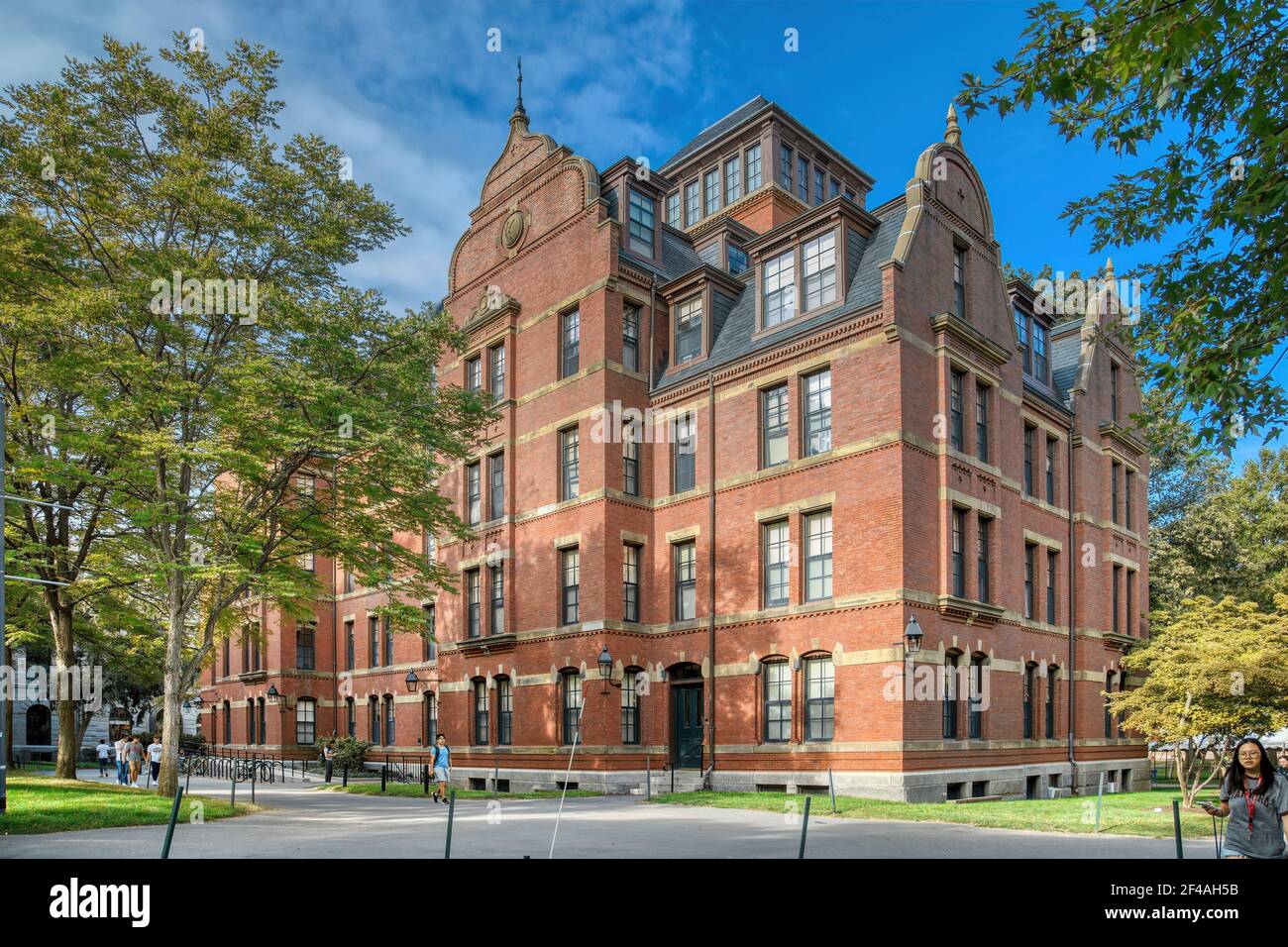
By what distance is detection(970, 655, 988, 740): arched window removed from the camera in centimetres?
2489

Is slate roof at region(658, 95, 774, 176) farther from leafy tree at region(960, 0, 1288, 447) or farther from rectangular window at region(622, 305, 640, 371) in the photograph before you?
leafy tree at region(960, 0, 1288, 447)

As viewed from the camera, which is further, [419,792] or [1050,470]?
[1050,470]

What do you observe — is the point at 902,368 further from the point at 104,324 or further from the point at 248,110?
the point at 104,324

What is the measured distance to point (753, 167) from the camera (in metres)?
38.4

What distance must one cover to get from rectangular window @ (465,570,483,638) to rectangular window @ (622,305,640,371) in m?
8.94

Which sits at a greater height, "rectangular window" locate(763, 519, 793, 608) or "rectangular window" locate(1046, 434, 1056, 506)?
"rectangular window" locate(1046, 434, 1056, 506)

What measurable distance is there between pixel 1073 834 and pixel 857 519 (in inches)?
369

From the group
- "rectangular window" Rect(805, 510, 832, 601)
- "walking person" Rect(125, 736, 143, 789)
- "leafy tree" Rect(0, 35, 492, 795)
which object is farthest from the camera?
"walking person" Rect(125, 736, 143, 789)

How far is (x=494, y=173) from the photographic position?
34438 millimetres

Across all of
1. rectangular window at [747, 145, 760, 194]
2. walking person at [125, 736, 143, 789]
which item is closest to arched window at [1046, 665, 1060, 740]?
rectangular window at [747, 145, 760, 194]

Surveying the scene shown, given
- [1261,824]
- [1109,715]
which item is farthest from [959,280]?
[1261,824]

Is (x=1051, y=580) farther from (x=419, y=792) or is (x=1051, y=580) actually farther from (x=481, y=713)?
(x=419, y=792)

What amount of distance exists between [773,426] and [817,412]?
5.03 ft
